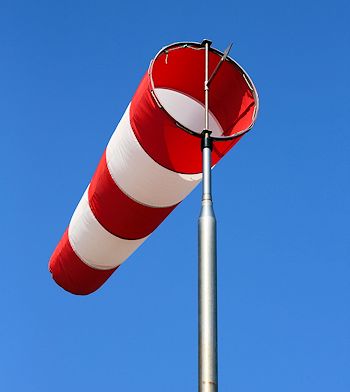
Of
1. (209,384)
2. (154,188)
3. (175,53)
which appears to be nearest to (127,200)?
(154,188)

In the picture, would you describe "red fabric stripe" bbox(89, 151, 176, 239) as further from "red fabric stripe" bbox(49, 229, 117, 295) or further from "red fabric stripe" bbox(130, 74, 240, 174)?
"red fabric stripe" bbox(49, 229, 117, 295)

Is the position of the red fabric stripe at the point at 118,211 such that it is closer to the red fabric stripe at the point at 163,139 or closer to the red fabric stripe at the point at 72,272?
the red fabric stripe at the point at 163,139

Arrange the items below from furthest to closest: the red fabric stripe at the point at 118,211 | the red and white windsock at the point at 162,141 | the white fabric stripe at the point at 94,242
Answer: the white fabric stripe at the point at 94,242, the red fabric stripe at the point at 118,211, the red and white windsock at the point at 162,141

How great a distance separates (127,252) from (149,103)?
2597mm

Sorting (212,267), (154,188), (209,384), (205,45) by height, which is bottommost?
(209,384)

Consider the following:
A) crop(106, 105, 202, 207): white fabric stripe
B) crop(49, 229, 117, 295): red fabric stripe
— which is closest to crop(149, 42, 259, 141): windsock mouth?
crop(106, 105, 202, 207): white fabric stripe

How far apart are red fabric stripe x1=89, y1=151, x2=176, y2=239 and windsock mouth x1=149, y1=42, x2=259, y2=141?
1049 mm

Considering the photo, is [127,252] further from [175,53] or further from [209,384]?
[209,384]

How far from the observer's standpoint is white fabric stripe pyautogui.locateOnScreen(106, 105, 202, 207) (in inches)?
247

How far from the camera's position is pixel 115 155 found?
662 cm

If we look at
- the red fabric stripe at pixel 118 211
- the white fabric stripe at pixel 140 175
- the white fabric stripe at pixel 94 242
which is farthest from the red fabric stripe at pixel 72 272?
the white fabric stripe at pixel 140 175

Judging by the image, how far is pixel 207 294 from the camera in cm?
451

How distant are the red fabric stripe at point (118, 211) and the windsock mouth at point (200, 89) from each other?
1.05 meters

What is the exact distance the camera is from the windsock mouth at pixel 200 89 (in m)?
5.89
